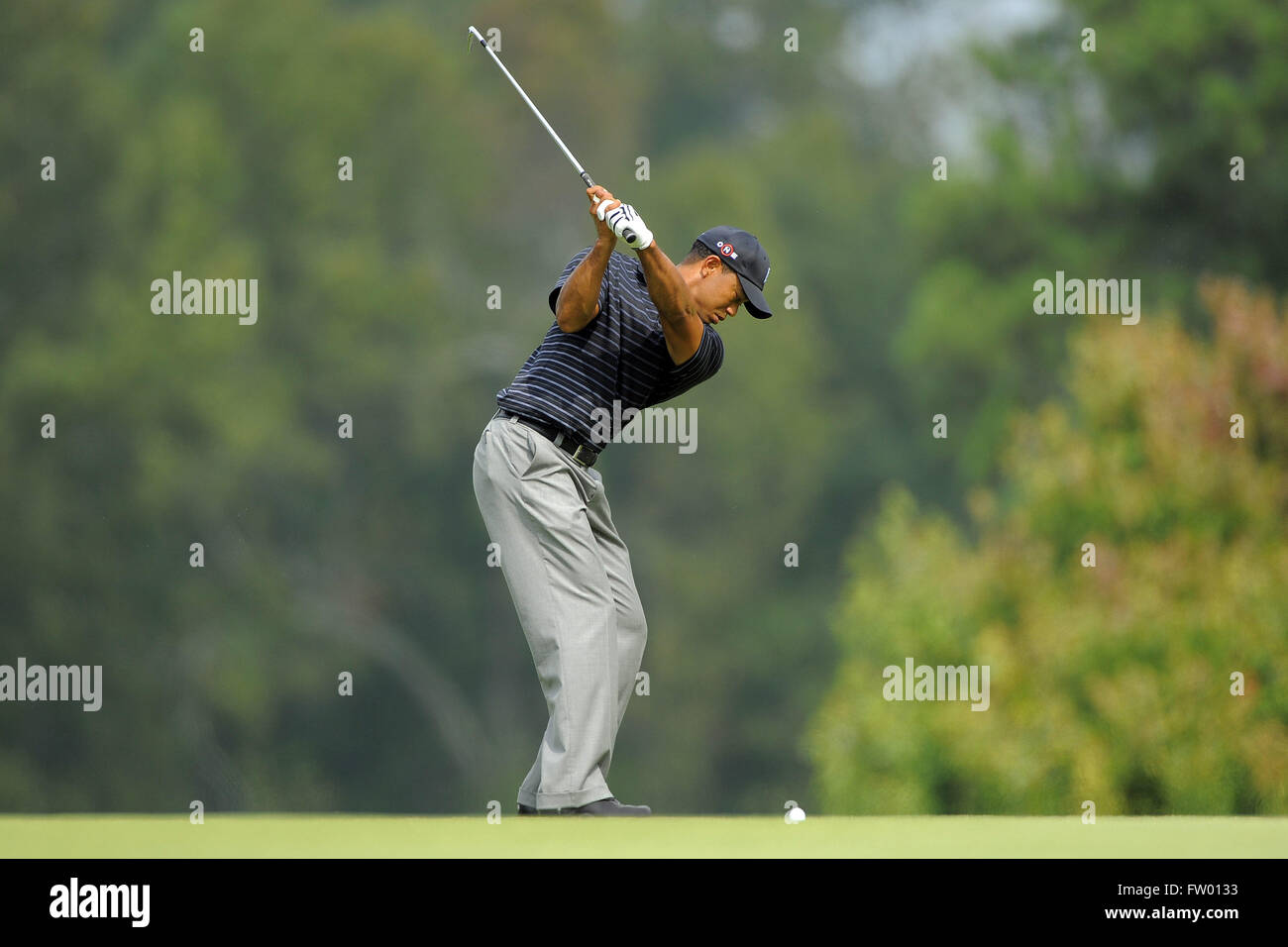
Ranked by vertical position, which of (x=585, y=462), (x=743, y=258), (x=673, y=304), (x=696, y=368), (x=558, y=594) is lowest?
(x=558, y=594)

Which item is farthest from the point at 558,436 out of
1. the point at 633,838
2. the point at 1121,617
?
the point at 1121,617

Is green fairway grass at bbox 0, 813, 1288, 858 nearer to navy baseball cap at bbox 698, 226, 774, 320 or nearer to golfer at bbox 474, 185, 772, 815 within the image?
golfer at bbox 474, 185, 772, 815

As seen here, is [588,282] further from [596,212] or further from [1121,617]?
[1121,617]

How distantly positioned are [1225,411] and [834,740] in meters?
3.85

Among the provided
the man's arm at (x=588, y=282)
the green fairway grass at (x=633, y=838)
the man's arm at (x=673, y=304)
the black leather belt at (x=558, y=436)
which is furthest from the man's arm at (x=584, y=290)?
the green fairway grass at (x=633, y=838)

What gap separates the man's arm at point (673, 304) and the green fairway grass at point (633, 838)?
5.30ft

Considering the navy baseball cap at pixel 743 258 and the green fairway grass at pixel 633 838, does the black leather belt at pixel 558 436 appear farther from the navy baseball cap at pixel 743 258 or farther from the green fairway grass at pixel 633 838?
the green fairway grass at pixel 633 838

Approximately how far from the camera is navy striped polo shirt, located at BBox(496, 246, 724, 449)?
679 cm

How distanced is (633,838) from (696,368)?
2.02 metres

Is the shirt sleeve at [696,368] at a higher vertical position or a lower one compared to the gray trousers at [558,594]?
higher

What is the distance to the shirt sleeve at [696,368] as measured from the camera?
688 centimetres

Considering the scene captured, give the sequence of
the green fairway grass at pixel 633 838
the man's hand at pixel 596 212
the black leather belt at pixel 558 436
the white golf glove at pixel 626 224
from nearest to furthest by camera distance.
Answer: the green fairway grass at pixel 633 838, the white golf glove at pixel 626 224, the man's hand at pixel 596 212, the black leather belt at pixel 558 436

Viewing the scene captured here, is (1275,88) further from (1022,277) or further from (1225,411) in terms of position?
(1225,411)

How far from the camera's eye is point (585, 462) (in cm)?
695
